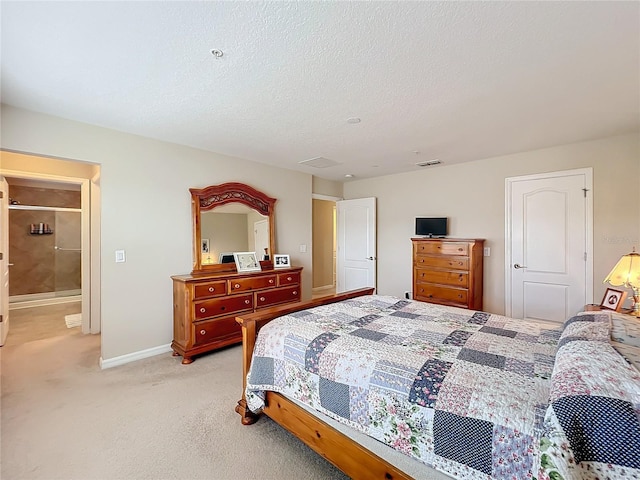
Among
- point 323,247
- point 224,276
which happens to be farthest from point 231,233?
point 323,247

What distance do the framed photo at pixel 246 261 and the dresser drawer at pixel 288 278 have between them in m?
0.33

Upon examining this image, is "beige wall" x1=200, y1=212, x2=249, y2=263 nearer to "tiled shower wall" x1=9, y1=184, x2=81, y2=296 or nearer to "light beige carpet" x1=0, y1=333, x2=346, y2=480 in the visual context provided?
"light beige carpet" x1=0, y1=333, x2=346, y2=480

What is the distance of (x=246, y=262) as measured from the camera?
3.95 meters

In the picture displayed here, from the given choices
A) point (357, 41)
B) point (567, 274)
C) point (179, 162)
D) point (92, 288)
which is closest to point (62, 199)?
point (92, 288)

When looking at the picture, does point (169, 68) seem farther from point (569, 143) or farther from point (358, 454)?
point (569, 143)

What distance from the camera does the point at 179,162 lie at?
3.51m

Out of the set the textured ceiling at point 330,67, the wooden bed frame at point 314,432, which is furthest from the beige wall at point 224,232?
the wooden bed frame at point 314,432

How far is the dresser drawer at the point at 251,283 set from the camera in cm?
351

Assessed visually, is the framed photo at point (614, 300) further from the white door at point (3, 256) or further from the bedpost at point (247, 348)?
the white door at point (3, 256)

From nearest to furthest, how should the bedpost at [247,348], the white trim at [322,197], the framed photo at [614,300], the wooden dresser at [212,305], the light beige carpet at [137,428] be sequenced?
the light beige carpet at [137,428] < the bedpost at [247,348] < the framed photo at [614,300] < the wooden dresser at [212,305] < the white trim at [322,197]

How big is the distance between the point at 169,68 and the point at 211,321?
2.46 metres

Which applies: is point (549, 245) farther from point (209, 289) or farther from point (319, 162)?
point (209, 289)

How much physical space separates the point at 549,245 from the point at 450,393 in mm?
3426

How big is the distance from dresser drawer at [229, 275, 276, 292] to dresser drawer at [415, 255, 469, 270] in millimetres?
2143
